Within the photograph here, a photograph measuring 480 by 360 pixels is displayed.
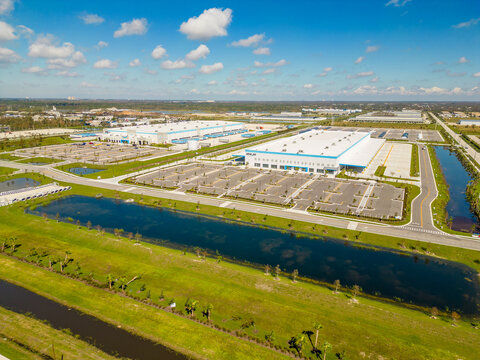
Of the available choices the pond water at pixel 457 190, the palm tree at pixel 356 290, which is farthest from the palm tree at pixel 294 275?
the pond water at pixel 457 190

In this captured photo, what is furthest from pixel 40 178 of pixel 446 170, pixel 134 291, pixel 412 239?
Result: pixel 446 170

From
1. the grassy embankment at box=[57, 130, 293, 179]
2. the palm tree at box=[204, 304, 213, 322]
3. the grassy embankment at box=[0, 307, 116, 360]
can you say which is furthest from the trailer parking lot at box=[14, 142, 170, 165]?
the palm tree at box=[204, 304, 213, 322]

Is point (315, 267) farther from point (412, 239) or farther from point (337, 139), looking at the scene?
point (337, 139)

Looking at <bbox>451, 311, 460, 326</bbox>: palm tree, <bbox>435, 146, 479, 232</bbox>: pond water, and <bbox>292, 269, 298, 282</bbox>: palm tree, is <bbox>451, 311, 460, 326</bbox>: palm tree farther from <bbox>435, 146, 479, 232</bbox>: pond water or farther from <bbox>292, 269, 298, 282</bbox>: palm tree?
<bbox>435, 146, 479, 232</bbox>: pond water

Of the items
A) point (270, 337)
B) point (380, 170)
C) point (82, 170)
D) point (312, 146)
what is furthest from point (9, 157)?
point (380, 170)

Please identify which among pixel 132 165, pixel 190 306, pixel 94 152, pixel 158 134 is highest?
pixel 158 134

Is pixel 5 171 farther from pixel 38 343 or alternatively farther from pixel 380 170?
pixel 380 170
